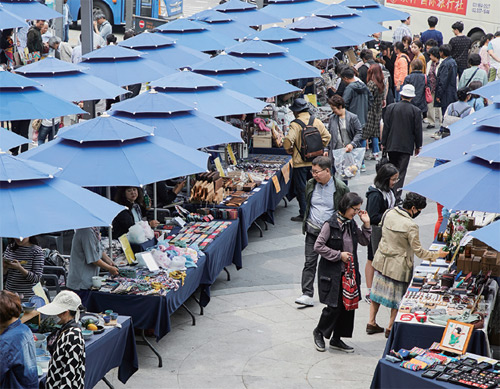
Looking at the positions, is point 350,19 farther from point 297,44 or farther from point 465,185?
point 465,185

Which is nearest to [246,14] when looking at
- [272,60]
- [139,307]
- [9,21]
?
[272,60]

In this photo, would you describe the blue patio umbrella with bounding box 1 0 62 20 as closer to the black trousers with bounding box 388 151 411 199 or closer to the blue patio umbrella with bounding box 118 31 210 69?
the blue patio umbrella with bounding box 118 31 210 69

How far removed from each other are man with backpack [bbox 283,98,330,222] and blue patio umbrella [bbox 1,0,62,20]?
23.7ft

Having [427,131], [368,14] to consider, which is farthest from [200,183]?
[368,14]

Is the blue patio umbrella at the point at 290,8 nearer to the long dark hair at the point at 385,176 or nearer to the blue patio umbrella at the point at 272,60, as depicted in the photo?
the blue patio umbrella at the point at 272,60

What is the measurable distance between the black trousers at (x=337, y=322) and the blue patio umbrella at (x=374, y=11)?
15.6 m

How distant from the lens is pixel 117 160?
920cm

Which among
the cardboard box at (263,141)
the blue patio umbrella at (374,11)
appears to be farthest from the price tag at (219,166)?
the blue patio umbrella at (374,11)

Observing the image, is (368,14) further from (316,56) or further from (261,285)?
(261,285)

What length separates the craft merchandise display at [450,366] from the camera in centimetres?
668

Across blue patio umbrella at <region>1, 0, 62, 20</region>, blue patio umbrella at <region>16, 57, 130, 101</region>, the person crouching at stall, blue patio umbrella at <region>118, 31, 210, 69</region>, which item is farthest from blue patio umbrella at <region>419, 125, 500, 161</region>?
blue patio umbrella at <region>1, 0, 62, 20</region>

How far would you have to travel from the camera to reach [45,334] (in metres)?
7.39

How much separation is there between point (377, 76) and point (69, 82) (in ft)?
22.8

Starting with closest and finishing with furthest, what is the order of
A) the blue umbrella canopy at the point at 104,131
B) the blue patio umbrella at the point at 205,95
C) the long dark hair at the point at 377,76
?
the blue umbrella canopy at the point at 104,131 → the blue patio umbrella at the point at 205,95 → the long dark hair at the point at 377,76
